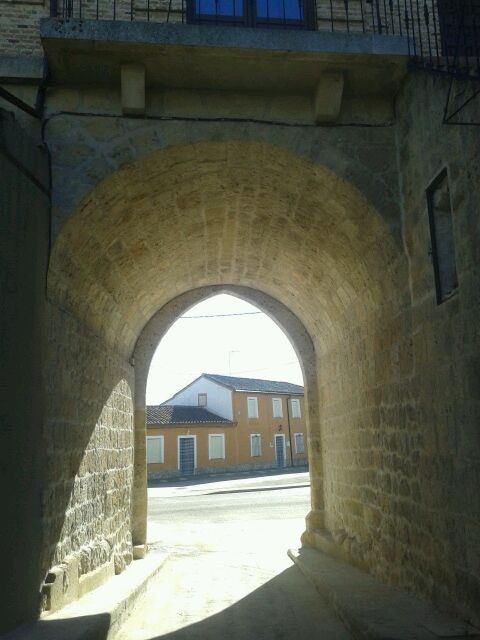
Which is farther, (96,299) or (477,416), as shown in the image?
(96,299)

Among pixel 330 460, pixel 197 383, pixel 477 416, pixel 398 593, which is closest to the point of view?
pixel 477 416

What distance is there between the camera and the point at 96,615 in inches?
197

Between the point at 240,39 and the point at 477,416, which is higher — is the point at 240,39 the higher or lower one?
the higher one

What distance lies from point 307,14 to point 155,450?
31479 mm

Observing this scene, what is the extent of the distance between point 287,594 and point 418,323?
3.94 meters

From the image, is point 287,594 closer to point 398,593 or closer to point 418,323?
point 398,593

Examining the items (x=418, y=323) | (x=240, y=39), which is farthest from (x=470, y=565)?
(x=240, y=39)

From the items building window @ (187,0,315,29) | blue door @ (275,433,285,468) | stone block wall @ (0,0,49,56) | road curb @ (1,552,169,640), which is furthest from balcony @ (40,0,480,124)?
blue door @ (275,433,285,468)

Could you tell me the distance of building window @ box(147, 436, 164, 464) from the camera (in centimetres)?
3525

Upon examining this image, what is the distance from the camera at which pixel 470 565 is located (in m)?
4.20

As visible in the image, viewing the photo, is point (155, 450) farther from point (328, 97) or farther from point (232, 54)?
point (232, 54)

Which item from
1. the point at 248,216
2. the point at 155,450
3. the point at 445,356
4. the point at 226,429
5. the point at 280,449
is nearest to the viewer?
the point at 445,356

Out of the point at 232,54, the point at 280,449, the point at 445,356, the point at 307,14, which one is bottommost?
the point at 280,449

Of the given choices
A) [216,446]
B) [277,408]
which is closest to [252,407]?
[277,408]
